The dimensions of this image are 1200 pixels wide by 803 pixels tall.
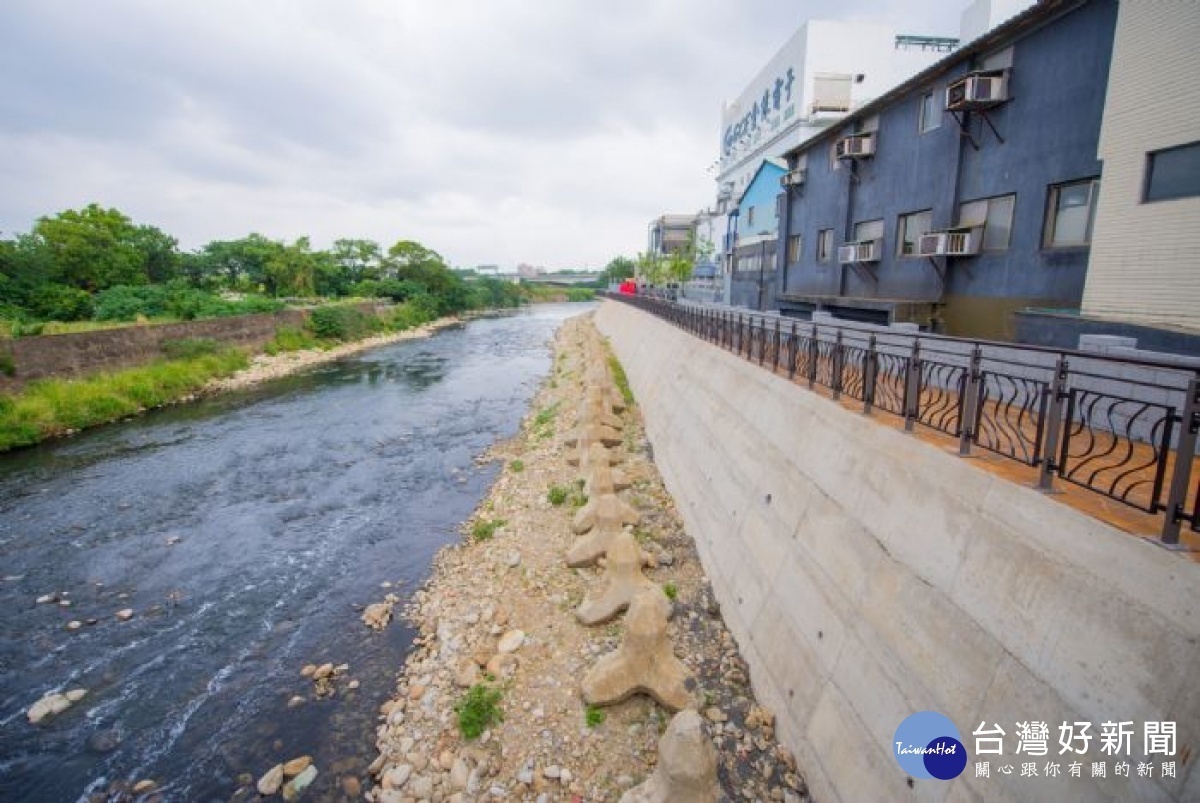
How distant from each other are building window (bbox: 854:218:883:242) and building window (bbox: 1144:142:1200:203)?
28.7 ft

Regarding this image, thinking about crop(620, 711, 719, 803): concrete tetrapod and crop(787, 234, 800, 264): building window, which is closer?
crop(620, 711, 719, 803): concrete tetrapod

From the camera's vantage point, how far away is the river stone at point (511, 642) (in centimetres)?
853

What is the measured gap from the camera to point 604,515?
1120cm

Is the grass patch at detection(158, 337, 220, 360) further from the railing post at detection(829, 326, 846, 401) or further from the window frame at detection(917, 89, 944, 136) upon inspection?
the window frame at detection(917, 89, 944, 136)

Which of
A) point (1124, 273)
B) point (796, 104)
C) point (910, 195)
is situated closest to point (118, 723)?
point (1124, 273)

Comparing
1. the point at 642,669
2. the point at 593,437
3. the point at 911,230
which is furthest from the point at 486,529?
the point at 911,230

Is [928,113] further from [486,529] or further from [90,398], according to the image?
[90,398]

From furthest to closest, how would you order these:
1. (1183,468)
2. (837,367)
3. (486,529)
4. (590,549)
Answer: (486,529) < (590,549) < (837,367) < (1183,468)

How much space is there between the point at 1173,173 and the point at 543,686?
13.5m

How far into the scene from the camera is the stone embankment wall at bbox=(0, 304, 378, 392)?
22.8m

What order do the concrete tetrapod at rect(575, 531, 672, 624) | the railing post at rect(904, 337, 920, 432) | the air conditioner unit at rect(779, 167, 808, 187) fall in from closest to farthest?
the railing post at rect(904, 337, 920, 432)
the concrete tetrapod at rect(575, 531, 672, 624)
the air conditioner unit at rect(779, 167, 808, 187)

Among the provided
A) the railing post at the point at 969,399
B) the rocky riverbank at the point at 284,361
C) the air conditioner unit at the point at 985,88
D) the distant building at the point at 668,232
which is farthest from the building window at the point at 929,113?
the distant building at the point at 668,232

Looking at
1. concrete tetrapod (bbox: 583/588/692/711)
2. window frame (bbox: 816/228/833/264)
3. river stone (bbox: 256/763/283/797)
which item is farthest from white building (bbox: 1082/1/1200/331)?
river stone (bbox: 256/763/283/797)

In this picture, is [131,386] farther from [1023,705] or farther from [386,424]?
[1023,705]
